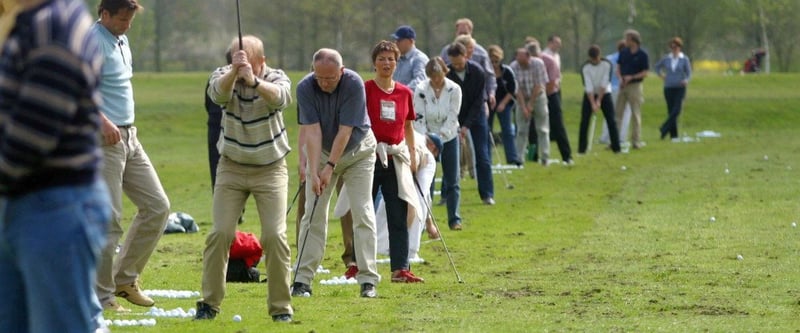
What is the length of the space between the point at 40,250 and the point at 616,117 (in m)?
27.1

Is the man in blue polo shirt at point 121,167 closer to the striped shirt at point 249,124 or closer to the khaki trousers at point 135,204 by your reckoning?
the khaki trousers at point 135,204

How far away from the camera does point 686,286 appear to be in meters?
12.0

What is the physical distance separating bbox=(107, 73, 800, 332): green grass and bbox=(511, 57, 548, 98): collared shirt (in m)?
1.44

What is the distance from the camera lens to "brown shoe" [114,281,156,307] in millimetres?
10766

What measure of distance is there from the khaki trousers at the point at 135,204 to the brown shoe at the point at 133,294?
0.11ft

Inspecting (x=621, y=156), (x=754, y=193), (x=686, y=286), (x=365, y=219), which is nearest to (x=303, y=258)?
(x=365, y=219)

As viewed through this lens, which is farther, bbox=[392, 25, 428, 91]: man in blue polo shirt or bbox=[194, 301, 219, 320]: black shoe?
bbox=[392, 25, 428, 91]: man in blue polo shirt

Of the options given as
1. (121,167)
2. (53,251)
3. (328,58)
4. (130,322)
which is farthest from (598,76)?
(53,251)

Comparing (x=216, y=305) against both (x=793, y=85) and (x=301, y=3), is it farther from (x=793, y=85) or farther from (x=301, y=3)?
Answer: (x=301, y=3)

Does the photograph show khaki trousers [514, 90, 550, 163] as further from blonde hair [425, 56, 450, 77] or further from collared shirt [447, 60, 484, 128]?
blonde hair [425, 56, 450, 77]

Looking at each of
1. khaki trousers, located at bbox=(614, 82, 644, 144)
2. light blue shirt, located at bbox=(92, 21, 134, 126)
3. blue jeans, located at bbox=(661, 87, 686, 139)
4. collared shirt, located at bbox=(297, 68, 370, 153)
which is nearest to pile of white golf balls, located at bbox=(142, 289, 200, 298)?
collared shirt, located at bbox=(297, 68, 370, 153)

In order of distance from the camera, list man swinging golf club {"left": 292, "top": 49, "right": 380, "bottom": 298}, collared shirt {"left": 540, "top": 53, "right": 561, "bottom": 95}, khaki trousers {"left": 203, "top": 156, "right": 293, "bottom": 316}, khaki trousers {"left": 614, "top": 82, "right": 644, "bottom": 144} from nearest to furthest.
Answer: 1. khaki trousers {"left": 203, "top": 156, "right": 293, "bottom": 316}
2. man swinging golf club {"left": 292, "top": 49, "right": 380, "bottom": 298}
3. collared shirt {"left": 540, "top": 53, "right": 561, "bottom": 95}
4. khaki trousers {"left": 614, "top": 82, "right": 644, "bottom": 144}

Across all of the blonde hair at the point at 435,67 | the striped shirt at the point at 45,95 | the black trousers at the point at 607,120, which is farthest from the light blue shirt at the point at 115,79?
the black trousers at the point at 607,120

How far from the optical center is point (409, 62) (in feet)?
56.2
